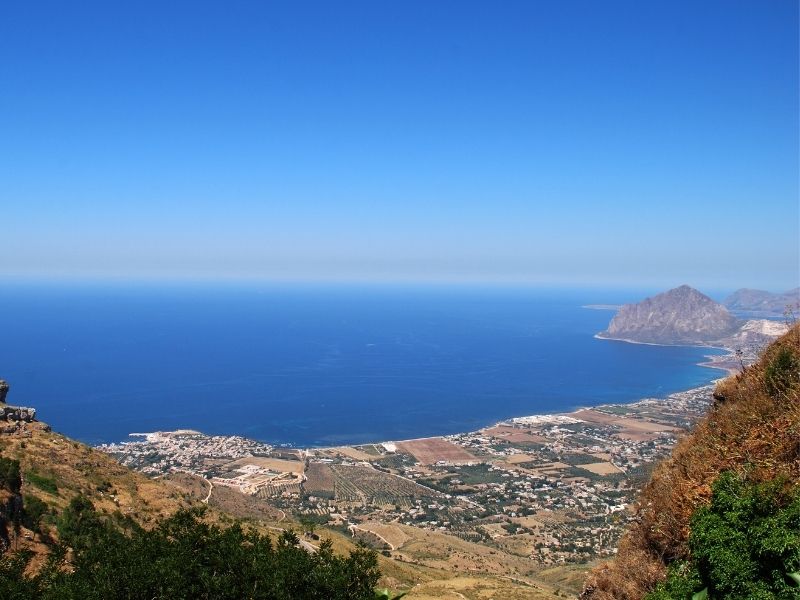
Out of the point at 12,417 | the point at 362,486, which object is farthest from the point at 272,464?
the point at 12,417

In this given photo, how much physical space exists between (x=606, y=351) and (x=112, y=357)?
144 m

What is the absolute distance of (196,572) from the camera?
8375 millimetres

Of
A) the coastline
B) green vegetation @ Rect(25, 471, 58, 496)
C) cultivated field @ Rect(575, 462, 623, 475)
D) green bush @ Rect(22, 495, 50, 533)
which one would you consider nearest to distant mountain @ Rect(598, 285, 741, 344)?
the coastline

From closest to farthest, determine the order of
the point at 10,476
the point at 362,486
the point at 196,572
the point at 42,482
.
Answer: the point at 196,572, the point at 10,476, the point at 42,482, the point at 362,486

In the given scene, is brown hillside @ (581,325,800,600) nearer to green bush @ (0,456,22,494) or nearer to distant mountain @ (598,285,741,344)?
green bush @ (0,456,22,494)

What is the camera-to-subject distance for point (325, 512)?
44750 mm

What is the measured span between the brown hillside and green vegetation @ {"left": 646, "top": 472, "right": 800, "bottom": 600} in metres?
A: 0.73

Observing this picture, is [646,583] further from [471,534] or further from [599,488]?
[599,488]

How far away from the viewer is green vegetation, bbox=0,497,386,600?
25.7 feet

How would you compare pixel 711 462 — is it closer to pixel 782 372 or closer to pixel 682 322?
pixel 782 372

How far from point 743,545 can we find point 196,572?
8.47 metres

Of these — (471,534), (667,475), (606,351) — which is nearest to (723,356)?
(606,351)

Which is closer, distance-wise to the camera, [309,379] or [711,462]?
[711,462]

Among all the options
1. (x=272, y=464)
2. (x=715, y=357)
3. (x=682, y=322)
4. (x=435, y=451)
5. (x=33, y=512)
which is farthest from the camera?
(x=682, y=322)
